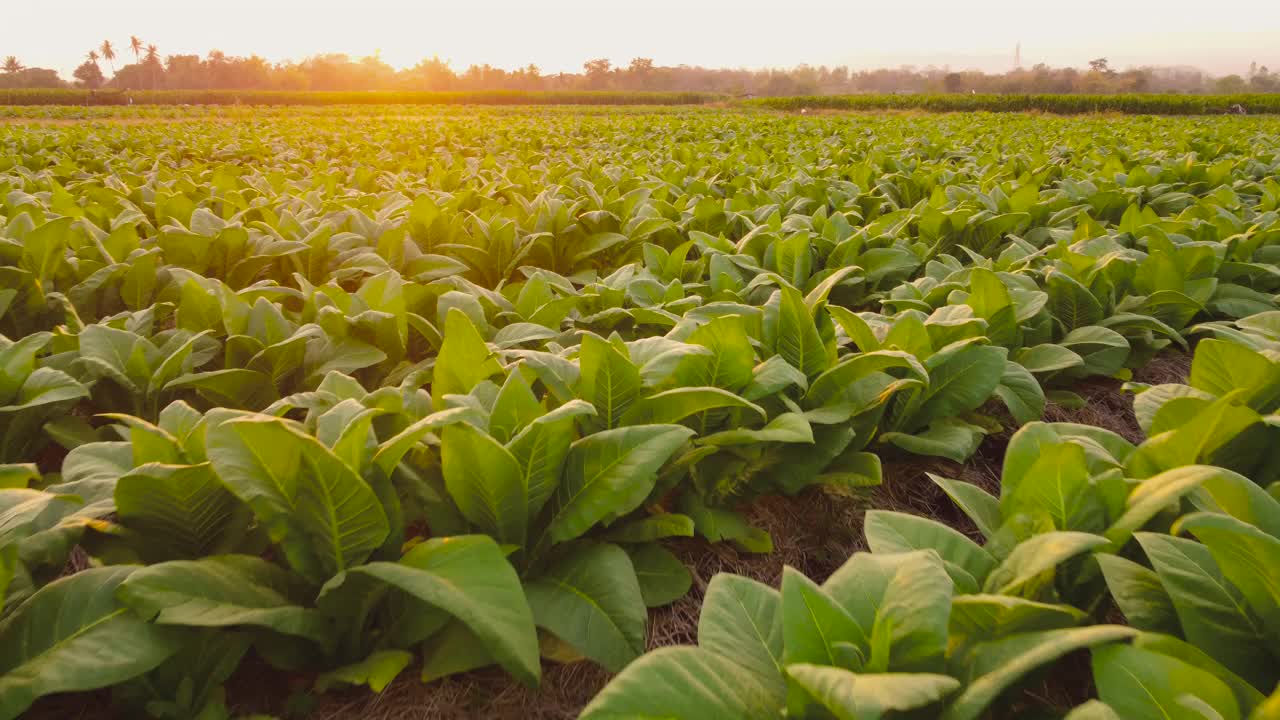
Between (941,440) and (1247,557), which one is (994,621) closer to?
(1247,557)

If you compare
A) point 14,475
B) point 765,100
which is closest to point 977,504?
point 14,475

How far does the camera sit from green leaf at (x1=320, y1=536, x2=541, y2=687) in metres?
1.15

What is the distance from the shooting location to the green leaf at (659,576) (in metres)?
1.68

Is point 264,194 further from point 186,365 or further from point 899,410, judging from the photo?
point 899,410

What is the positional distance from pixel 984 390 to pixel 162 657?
2215mm

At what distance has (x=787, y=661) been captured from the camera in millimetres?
1091

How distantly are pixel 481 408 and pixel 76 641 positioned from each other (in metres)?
0.82

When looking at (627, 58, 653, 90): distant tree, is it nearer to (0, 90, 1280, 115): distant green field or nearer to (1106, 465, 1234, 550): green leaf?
(0, 90, 1280, 115): distant green field

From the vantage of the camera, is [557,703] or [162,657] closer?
[162,657]

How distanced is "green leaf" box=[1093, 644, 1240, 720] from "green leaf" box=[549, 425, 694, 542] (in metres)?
0.81

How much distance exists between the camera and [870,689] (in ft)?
2.75

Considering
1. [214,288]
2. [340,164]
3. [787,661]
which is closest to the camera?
[787,661]

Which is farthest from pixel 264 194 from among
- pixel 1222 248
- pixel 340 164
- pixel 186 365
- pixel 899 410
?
pixel 1222 248

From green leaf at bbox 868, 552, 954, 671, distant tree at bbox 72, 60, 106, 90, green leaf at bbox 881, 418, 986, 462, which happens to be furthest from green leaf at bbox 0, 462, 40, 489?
distant tree at bbox 72, 60, 106, 90
